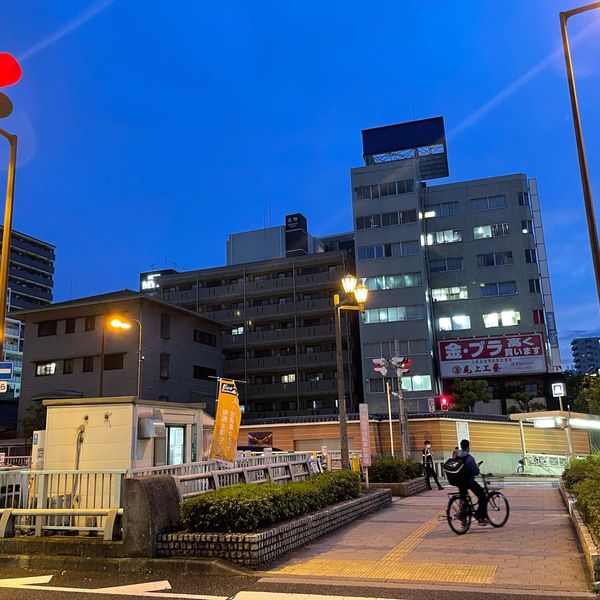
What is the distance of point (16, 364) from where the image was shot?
90875mm

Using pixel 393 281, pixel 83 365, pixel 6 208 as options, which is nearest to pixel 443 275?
pixel 393 281

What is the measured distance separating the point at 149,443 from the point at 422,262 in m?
44.6

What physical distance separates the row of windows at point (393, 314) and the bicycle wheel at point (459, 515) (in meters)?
41.8

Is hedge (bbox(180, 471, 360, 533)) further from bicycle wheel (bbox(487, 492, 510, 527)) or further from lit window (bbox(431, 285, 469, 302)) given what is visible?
lit window (bbox(431, 285, 469, 302))

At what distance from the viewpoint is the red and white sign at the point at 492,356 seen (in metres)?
48.7

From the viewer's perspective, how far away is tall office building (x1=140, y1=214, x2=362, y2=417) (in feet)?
176

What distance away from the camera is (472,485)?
10727 mm

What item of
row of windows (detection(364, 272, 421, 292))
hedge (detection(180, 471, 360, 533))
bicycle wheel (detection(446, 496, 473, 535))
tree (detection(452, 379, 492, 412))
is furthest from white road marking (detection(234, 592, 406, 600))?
row of windows (detection(364, 272, 421, 292))

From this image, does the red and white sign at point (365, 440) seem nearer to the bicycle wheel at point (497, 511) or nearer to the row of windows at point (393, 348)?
the bicycle wheel at point (497, 511)

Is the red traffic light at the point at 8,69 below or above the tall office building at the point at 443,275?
below

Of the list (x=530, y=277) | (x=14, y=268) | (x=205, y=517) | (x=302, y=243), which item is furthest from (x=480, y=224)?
(x=14, y=268)

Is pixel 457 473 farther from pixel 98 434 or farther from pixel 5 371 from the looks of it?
pixel 5 371

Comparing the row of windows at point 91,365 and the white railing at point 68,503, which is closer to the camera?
the white railing at point 68,503

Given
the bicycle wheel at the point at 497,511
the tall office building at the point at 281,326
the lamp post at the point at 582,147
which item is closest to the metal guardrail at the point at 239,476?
the bicycle wheel at the point at 497,511
